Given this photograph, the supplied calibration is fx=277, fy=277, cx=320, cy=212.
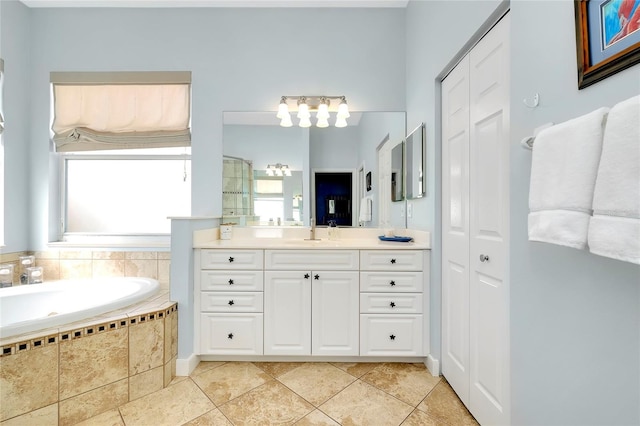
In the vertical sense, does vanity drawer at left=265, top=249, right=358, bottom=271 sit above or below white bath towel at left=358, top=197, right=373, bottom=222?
below

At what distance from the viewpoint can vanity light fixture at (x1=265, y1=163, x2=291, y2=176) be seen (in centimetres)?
248

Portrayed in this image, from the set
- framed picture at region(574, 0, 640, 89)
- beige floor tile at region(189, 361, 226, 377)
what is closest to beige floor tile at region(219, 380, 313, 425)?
beige floor tile at region(189, 361, 226, 377)

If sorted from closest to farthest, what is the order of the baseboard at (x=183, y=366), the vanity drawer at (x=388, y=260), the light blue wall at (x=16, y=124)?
1. the baseboard at (x=183, y=366)
2. the vanity drawer at (x=388, y=260)
3. the light blue wall at (x=16, y=124)

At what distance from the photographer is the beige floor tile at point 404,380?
5.37ft

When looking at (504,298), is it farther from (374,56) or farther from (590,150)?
(374,56)

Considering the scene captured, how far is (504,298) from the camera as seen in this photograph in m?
1.21

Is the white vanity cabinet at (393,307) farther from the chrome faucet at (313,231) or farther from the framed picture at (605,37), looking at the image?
the framed picture at (605,37)

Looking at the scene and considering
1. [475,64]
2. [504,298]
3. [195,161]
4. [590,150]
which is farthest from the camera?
[195,161]

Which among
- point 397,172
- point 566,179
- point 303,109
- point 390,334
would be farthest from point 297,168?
point 566,179

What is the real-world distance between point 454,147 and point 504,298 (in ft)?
2.88

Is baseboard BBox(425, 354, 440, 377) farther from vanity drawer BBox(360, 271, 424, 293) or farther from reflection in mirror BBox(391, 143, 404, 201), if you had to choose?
reflection in mirror BBox(391, 143, 404, 201)

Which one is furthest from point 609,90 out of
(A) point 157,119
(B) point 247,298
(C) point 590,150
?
(A) point 157,119

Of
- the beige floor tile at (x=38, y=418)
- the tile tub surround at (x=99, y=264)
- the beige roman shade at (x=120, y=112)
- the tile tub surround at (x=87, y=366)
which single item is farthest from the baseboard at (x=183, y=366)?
the beige roman shade at (x=120, y=112)

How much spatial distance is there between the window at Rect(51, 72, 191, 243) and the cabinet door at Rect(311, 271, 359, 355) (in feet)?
5.03
